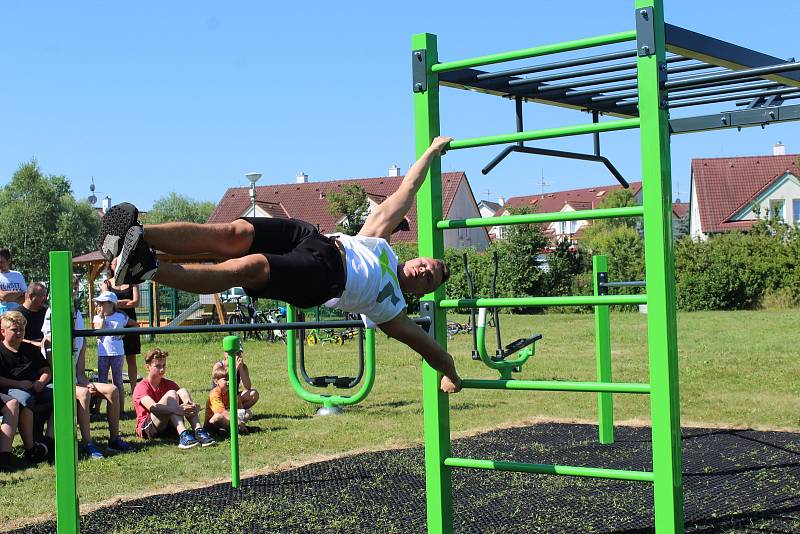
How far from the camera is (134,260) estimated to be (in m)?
3.29

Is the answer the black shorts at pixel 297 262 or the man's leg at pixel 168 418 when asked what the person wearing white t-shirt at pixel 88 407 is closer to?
the man's leg at pixel 168 418

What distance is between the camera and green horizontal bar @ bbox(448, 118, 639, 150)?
146 inches

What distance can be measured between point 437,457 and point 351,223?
29579mm

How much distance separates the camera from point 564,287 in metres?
26.1

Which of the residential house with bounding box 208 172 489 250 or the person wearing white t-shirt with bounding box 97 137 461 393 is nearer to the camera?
the person wearing white t-shirt with bounding box 97 137 461 393

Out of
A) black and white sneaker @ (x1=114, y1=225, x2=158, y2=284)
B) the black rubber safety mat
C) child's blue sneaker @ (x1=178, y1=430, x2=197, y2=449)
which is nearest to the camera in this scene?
black and white sneaker @ (x1=114, y1=225, x2=158, y2=284)

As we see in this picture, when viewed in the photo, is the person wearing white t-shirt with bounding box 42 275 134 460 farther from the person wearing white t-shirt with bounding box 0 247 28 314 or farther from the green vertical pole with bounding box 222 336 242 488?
the green vertical pole with bounding box 222 336 242 488

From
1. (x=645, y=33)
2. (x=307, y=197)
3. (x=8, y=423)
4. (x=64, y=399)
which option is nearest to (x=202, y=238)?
(x=64, y=399)

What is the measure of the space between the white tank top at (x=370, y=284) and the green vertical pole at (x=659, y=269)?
107cm

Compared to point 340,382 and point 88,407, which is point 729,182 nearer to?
point 340,382

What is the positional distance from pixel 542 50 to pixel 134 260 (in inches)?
71.3

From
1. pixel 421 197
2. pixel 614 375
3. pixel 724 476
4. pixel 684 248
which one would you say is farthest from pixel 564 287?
pixel 421 197

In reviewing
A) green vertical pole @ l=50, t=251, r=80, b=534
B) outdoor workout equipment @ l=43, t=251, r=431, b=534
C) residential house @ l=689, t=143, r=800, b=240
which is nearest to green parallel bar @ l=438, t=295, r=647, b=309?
outdoor workout equipment @ l=43, t=251, r=431, b=534

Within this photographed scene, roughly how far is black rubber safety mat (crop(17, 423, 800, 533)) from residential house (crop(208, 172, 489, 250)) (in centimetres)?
3598
